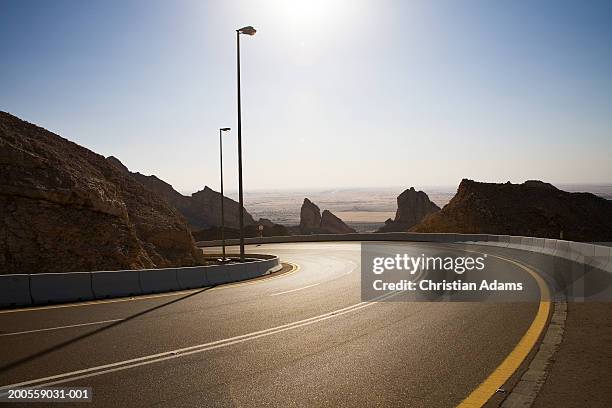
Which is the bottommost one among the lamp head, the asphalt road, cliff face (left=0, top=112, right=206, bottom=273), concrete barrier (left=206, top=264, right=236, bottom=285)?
concrete barrier (left=206, top=264, right=236, bottom=285)

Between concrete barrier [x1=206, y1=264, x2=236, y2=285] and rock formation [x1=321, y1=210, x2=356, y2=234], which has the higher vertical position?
concrete barrier [x1=206, y1=264, x2=236, y2=285]

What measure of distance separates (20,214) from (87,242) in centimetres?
272

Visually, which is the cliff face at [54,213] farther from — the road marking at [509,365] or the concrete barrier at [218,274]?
the road marking at [509,365]

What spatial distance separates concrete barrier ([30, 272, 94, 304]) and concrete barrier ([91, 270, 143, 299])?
0.19m

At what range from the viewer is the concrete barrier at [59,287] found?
1225 centimetres

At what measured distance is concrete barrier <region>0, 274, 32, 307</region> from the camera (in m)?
11.6

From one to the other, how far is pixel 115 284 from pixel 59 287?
152 cm

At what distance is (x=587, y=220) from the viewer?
6725 centimetres

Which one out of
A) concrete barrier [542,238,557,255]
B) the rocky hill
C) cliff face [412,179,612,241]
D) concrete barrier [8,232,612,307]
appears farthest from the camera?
the rocky hill

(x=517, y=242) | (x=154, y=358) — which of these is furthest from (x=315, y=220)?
(x=154, y=358)

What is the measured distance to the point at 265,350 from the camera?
7453 mm

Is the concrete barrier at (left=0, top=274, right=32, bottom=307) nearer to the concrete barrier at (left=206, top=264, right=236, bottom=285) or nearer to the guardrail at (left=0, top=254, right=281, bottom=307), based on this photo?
the guardrail at (left=0, top=254, right=281, bottom=307)

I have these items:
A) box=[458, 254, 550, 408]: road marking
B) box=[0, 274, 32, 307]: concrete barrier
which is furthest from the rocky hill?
box=[458, 254, 550, 408]: road marking

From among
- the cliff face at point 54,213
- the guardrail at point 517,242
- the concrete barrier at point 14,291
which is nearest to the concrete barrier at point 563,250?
the guardrail at point 517,242
